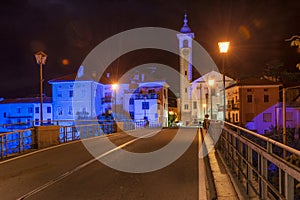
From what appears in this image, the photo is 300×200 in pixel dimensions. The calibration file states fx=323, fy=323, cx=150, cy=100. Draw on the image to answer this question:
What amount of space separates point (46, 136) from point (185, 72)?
228 feet

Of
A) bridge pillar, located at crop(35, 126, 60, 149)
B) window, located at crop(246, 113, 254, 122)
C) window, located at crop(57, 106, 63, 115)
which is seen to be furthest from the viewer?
window, located at crop(57, 106, 63, 115)

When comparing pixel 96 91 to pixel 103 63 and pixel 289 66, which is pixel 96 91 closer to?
pixel 103 63

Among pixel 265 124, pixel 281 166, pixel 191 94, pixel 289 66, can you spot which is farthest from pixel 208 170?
pixel 191 94

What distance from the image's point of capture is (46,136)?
15.1 m

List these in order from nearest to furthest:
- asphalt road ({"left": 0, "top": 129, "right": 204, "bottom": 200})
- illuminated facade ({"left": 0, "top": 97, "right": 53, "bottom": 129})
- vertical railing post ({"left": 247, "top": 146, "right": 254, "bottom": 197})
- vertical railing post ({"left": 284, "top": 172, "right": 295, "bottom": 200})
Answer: vertical railing post ({"left": 284, "top": 172, "right": 295, "bottom": 200}), vertical railing post ({"left": 247, "top": 146, "right": 254, "bottom": 197}), asphalt road ({"left": 0, "top": 129, "right": 204, "bottom": 200}), illuminated facade ({"left": 0, "top": 97, "right": 53, "bottom": 129})

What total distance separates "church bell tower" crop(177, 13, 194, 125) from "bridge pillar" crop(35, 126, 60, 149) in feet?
215

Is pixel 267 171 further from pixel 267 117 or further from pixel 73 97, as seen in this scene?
pixel 73 97

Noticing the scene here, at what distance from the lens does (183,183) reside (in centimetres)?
749

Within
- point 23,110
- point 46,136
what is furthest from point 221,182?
point 23,110

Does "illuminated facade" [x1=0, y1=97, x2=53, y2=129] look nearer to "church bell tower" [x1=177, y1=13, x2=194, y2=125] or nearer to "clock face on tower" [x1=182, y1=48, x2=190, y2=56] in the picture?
"church bell tower" [x1=177, y1=13, x2=194, y2=125]

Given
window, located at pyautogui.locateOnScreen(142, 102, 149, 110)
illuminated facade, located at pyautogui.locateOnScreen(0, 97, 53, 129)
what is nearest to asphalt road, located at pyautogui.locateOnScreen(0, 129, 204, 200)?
window, located at pyautogui.locateOnScreen(142, 102, 149, 110)

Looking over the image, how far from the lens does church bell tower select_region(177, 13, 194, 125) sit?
3168 inches

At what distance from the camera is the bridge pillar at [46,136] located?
14.4m

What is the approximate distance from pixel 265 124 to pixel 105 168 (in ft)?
151
